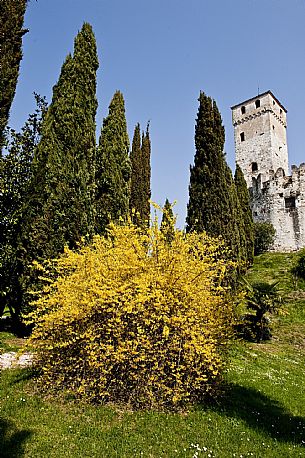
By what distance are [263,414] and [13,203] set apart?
7916 millimetres

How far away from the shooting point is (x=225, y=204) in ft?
43.8

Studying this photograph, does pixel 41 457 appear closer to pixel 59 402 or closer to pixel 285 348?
pixel 59 402

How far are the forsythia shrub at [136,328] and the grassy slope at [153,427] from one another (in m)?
0.36

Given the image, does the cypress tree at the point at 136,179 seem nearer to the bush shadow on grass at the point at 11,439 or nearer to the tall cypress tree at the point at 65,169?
the tall cypress tree at the point at 65,169

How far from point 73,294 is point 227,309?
249 cm

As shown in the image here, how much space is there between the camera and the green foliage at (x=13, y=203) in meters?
8.34

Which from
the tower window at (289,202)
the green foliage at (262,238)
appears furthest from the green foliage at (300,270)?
the tower window at (289,202)

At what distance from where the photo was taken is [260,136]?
3681cm

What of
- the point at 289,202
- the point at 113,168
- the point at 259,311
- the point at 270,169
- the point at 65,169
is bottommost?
the point at 259,311

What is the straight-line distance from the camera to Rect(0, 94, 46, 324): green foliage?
834 centimetres

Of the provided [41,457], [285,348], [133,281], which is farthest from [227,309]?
[285,348]

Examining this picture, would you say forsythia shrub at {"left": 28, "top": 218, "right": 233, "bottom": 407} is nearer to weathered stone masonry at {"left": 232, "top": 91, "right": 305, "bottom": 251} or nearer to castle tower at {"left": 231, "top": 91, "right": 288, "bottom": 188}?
weathered stone masonry at {"left": 232, "top": 91, "right": 305, "bottom": 251}

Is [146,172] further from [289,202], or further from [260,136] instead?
[260,136]

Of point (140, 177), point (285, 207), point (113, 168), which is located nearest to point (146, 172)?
point (140, 177)
